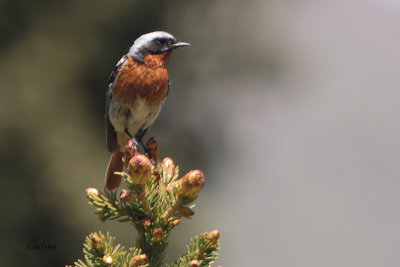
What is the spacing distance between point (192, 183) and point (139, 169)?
0.58ft

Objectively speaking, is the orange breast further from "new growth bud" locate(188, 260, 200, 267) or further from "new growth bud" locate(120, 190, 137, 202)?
"new growth bud" locate(188, 260, 200, 267)

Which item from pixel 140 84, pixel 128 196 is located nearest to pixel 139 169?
pixel 128 196

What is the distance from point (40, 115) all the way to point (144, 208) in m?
7.56

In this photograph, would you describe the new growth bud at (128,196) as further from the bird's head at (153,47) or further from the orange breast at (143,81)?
the bird's head at (153,47)

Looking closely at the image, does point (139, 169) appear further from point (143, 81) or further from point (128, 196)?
point (143, 81)

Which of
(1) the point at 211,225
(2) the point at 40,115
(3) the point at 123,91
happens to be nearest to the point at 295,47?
(1) the point at 211,225

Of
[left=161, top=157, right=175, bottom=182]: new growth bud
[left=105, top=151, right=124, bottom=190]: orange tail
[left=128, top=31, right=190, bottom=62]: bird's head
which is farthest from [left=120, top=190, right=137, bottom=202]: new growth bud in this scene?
[left=128, top=31, right=190, bottom=62]: bird's head

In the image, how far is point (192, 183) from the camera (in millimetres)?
1930

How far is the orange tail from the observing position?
11.5 ft

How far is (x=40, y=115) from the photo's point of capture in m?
9.23

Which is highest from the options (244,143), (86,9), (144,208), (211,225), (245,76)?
(86,9)

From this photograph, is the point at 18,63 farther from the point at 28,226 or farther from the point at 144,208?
the point at 144,208

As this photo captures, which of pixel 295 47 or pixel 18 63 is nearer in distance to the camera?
pixel 18 63

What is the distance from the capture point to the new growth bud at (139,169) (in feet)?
6.18
